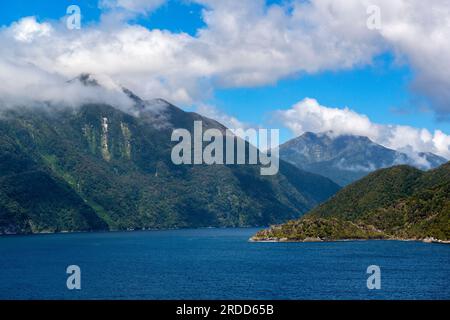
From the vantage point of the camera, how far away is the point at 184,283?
164500mm

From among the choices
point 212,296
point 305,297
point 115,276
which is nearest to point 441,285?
point 305,297

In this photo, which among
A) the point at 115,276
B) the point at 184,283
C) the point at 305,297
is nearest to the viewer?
the point at 305,297

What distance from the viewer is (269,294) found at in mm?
141375

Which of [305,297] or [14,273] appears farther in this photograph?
[14,273]
